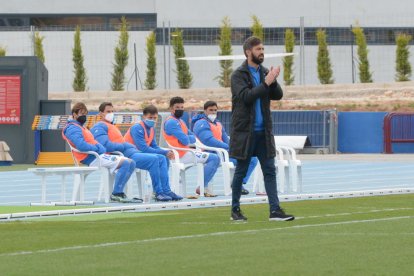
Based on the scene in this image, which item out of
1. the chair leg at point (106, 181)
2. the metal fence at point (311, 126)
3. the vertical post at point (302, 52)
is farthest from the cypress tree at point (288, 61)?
the chair leg at point (106, 181)

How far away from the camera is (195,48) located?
57219 mm

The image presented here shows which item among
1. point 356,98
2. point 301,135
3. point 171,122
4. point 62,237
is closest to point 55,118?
point 301,135

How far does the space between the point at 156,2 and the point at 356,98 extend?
502 inches

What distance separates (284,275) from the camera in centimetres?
955

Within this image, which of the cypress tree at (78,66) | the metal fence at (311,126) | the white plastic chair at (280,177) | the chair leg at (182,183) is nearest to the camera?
the chair leg at (182,183)

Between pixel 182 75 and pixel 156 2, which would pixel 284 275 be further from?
pixel 156 2

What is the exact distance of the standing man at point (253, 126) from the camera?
48.5 ft

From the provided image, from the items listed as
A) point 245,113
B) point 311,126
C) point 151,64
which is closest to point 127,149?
point 245,113

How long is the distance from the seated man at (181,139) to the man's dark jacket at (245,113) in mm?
6877

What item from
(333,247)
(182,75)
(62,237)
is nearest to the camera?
(333,247)

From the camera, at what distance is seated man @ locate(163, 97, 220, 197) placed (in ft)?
71.9

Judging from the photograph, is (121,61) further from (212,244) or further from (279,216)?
(212,244)

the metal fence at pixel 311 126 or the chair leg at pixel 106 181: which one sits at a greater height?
the metal fence at pixel 311 126

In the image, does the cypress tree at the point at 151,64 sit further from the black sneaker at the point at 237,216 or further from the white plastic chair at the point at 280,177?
the black sneaker at the point at 237,216
